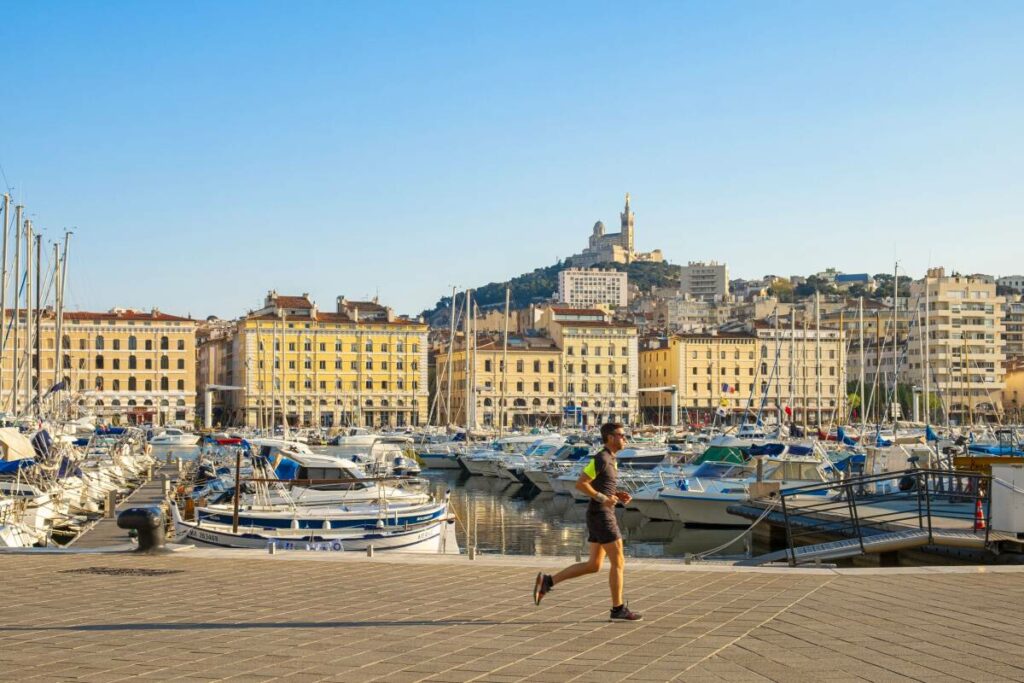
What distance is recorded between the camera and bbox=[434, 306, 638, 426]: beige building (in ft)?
405

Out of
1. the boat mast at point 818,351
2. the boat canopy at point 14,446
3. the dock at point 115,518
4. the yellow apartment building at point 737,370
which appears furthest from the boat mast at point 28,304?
the yellow apartment building at point 737,370

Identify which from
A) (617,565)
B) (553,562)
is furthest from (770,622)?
(553,562)

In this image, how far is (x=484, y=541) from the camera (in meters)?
32.6

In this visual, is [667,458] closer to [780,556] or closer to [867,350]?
[780,556]

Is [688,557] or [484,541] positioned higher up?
[688,557]

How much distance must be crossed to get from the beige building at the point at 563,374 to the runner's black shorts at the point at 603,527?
111m

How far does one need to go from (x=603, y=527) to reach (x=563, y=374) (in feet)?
379

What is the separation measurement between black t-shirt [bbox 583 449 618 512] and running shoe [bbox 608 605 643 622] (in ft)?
2.66

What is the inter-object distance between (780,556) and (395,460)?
38045 mm

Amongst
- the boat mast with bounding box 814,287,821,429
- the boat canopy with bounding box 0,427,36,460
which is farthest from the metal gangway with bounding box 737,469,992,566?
the boat mast with bounding box 814,287,821,429

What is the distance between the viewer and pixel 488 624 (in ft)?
32.4

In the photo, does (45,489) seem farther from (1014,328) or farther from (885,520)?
(1014,328)

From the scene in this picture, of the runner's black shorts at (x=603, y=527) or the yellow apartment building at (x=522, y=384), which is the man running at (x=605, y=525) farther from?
the yellow apartment building at (x=522, y=384)

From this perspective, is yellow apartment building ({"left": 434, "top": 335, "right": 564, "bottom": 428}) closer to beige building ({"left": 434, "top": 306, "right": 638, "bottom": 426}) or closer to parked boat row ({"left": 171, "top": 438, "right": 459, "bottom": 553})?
beige building ({"left": 434, "top": 306, "right": 638, "bottom": 426})
